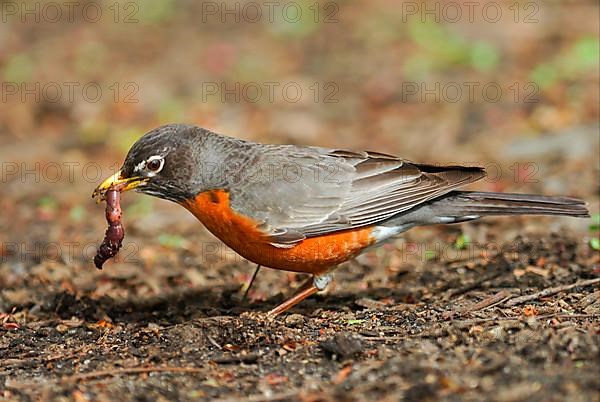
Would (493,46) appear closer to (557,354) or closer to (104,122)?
(104,122)

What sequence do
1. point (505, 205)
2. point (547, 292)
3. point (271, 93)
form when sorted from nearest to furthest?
point (547, 292) < point (505, 205) < point (271, 93)

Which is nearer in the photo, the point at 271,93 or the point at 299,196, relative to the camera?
the point at 299,196

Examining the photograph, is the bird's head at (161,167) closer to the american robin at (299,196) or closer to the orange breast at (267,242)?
the american robin at (299,196)

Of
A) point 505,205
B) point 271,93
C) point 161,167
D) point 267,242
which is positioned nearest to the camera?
point 267,242

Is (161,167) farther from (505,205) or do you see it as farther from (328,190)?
(505,205)

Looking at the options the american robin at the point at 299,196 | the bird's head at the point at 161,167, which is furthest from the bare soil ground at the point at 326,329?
the bird's head at the point at 161,167

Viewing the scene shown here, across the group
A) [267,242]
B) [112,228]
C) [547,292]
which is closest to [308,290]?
[267,242]

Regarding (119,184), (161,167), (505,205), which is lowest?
(505,205)

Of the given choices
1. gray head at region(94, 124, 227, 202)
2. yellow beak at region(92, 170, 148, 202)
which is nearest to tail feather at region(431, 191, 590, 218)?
gray head at region(94, 124, 227, 202)

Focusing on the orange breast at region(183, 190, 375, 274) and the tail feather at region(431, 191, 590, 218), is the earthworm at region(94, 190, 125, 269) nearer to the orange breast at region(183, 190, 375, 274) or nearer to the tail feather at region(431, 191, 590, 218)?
the orange breast at region(183, 190, 375, 274)
